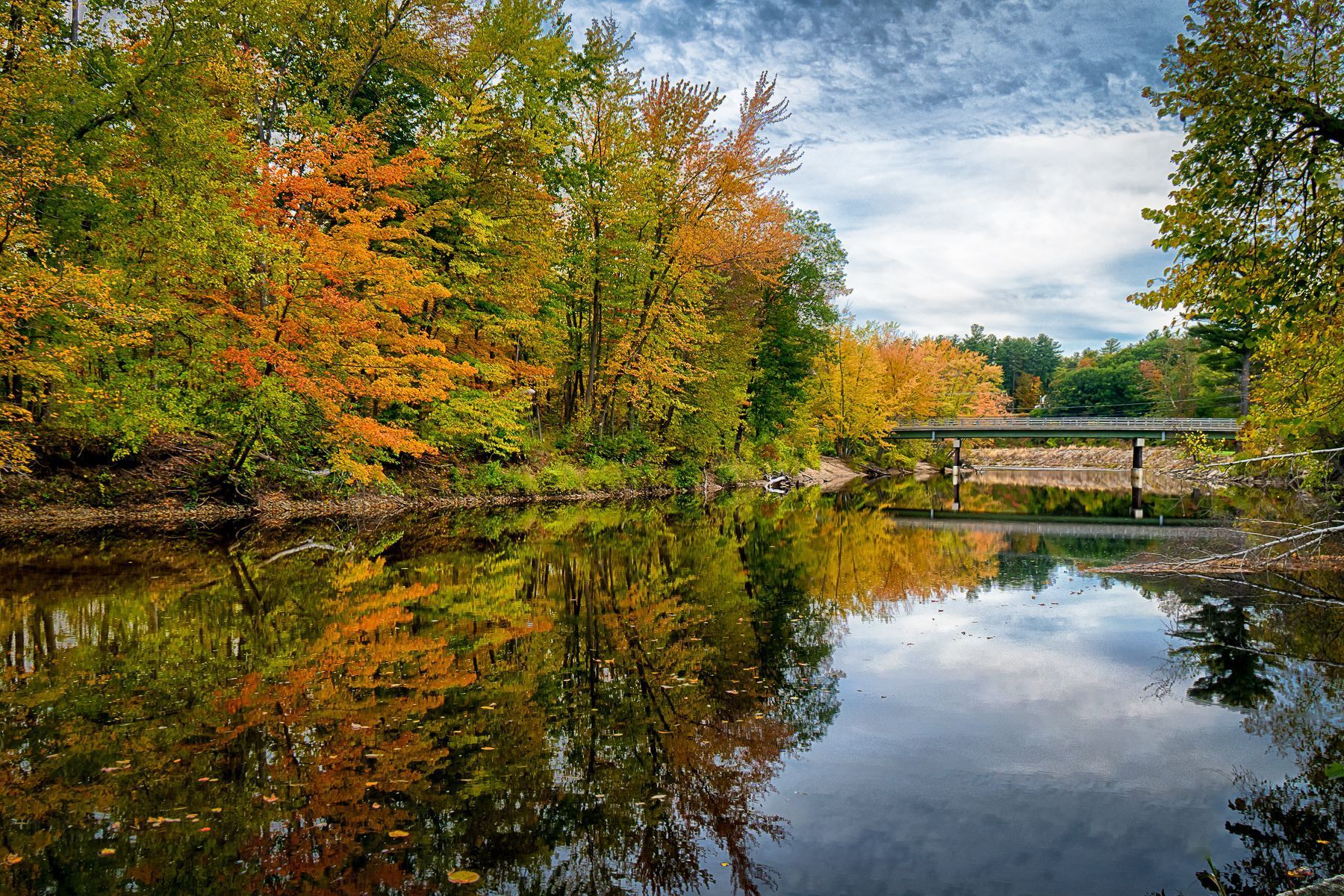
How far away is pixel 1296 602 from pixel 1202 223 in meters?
6.97

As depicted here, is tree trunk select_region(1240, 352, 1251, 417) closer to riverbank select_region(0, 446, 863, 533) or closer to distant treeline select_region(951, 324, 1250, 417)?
distant treeline select_region(951, 324, 1250, 417)

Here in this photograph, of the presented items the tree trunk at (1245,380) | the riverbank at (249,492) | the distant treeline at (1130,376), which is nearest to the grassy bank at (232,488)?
the riverbank at (249,492)

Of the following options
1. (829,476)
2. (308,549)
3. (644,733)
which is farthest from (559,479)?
(829,476)

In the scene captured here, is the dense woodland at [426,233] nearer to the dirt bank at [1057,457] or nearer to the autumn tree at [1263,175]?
the autumn tree at [1263,175]

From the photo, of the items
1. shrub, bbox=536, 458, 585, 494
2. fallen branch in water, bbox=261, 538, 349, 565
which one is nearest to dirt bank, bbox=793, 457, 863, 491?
shrub, bbox=536, 458, 585, 494

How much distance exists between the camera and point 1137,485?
48375 mm

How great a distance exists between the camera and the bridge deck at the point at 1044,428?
53281 millimetres

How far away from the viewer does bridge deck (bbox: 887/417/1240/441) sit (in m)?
53.3

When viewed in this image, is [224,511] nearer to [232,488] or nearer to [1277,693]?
[232,488]

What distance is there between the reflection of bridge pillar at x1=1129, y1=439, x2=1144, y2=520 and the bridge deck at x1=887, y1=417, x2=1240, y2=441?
46.3 inches

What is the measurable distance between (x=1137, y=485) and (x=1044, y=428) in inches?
343

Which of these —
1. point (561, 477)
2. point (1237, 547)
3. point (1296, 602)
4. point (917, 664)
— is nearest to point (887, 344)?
point (561, 477)

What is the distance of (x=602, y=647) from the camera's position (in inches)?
312

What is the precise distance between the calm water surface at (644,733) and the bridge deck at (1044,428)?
46621mm
